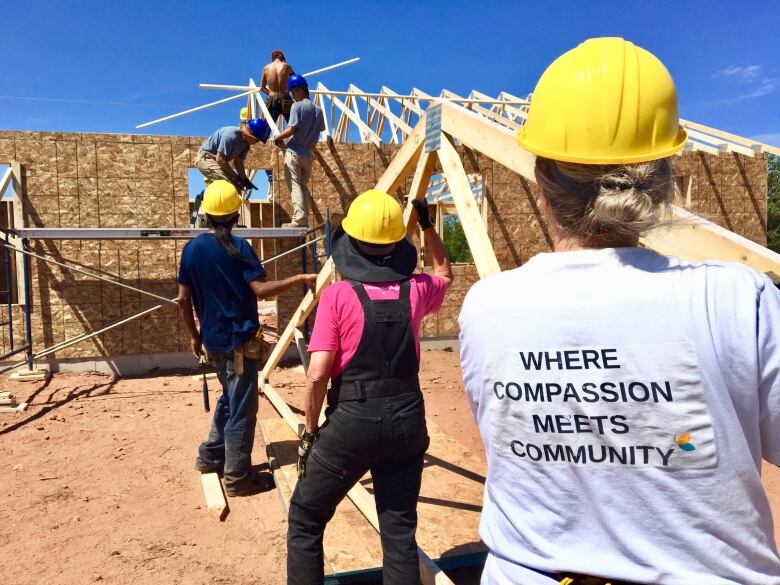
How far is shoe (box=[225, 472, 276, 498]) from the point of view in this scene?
3.73 metres

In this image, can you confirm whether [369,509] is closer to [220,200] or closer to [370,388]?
[370,388]

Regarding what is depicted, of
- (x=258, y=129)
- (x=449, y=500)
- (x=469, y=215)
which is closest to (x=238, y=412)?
(x=449, y=500)

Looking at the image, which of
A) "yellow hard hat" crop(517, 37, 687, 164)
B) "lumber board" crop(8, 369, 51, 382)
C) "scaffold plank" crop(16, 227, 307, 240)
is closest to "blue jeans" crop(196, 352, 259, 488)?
"yellow hard hat" crop(517, 37, 687, 164)

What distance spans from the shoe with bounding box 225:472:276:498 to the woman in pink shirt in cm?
167

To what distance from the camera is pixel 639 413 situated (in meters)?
0.89

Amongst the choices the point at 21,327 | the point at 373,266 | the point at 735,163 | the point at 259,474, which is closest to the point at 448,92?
the point at 735,163

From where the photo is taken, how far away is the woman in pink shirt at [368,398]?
83.0 inches

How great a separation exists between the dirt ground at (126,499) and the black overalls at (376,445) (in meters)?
0.90

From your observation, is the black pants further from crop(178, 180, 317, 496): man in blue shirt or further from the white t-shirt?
crop(178, 180, 317, 496): man in blue shirt

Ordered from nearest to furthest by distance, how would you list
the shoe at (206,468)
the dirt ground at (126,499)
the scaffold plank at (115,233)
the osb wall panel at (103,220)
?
the dirt ground at (126,499) < the shoe at (206,468) < the scaffold plank at (115,233) < the osb wall panel at (103,220)

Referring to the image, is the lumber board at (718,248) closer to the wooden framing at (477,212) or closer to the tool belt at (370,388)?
the wooden framing at (477,212)

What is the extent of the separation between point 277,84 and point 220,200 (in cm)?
530

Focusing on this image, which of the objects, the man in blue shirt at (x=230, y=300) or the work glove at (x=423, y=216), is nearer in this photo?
the work glove at (x=423, y=216)

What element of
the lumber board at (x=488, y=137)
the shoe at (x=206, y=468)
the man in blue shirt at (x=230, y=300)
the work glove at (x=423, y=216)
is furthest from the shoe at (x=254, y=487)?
the lumber board at (x=488, y=137)
